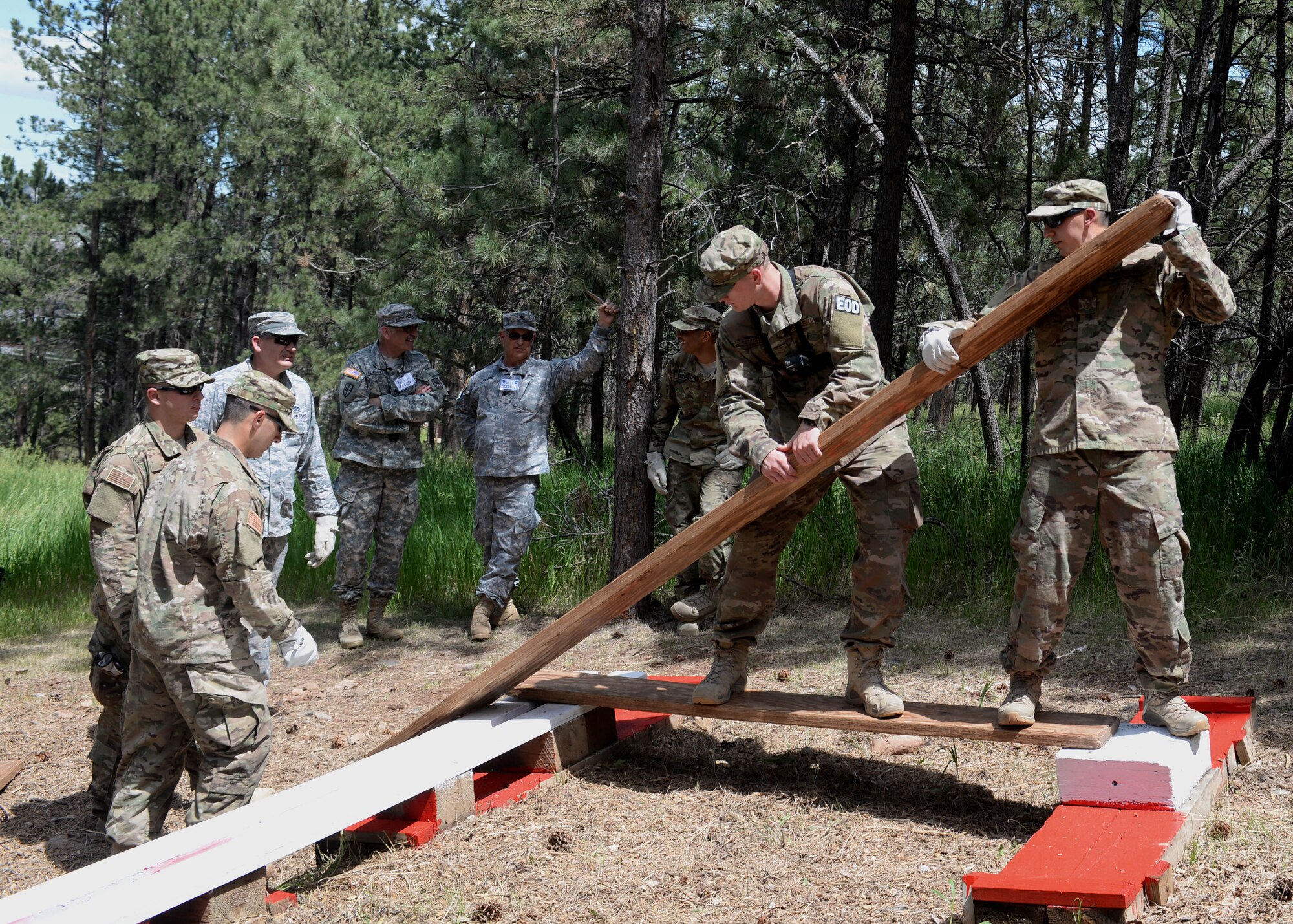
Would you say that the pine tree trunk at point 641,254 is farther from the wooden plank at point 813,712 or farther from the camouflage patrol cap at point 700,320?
the wooden plank at point 813,712

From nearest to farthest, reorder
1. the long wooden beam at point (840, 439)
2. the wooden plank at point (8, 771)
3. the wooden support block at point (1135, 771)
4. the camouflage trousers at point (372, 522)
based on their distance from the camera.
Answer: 1. the wooden support block at point (1135, 771)
2. the long wooden beam at point (840, 439)
3. the wooden plank at point (8, 771)
4. the camouflage trousers at point (372, 522)

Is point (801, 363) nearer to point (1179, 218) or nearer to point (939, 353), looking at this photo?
point (939, 353)

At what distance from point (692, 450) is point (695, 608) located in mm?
1034

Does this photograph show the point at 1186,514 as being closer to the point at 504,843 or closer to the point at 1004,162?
the point at 1004,162

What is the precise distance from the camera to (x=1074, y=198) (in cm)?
366

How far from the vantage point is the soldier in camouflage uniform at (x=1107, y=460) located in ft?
11.4

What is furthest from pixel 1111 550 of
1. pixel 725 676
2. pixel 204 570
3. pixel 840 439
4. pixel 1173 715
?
pixel 204 570

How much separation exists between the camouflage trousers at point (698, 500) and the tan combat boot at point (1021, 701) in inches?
130

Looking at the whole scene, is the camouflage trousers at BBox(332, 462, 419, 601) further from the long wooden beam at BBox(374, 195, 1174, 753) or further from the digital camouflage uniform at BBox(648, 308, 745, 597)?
the long wooden beam at BBox(374, 195, 1174, 753)

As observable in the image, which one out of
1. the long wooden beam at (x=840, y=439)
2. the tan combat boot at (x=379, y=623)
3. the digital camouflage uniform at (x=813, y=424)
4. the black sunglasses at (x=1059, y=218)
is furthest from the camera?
the tan combat boot at (x=379, y=623)

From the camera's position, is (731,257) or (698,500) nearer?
(731,257)

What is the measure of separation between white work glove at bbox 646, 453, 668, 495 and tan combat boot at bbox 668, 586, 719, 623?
2.42 ft

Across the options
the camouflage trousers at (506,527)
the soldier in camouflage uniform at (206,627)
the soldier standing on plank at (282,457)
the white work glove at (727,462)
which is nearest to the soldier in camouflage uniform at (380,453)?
the camouflage trousers at (506,527)

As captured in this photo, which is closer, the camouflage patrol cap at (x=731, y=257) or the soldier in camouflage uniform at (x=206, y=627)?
the soldier in camouflage uniform at (x=206, y=627)
